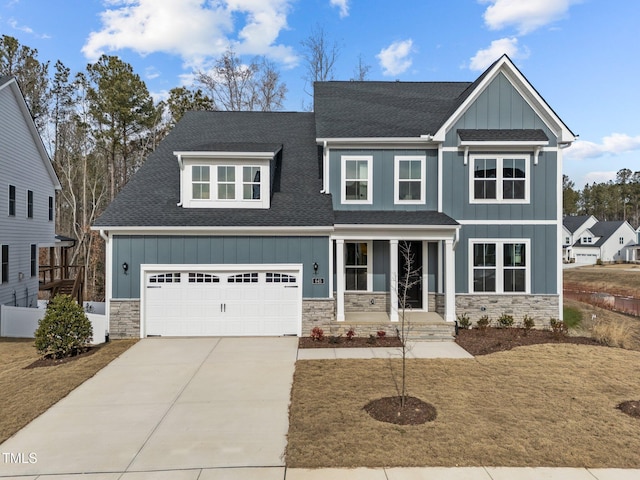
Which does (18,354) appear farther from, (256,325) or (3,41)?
(3,41)

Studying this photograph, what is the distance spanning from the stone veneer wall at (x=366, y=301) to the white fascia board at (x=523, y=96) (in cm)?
570

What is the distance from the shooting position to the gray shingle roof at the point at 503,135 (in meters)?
13.8

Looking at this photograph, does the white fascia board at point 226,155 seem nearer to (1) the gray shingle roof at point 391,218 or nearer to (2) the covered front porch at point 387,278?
(1) the gray shingle roof at point 391,218

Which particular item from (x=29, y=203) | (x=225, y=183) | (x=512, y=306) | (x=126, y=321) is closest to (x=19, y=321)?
(x=126, y=321)

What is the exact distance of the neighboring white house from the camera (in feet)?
203

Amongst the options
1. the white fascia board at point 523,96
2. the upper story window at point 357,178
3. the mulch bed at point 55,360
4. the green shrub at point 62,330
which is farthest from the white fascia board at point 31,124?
the white fascia board at point 523,96

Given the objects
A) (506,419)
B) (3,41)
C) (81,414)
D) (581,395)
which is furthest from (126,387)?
(3,41)

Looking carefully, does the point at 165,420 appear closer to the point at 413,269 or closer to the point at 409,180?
the point at 413,269

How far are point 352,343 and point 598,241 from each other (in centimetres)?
6523

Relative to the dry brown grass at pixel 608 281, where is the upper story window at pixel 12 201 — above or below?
above

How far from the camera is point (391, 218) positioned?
13.8 m

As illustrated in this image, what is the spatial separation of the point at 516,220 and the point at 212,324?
10.6 meters

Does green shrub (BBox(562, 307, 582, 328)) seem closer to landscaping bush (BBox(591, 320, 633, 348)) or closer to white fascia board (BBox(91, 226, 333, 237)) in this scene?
landscaping bush (BBox(591, 320, 633, 348))

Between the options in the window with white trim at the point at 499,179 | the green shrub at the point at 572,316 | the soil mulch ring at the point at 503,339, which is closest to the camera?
the soil mulch ring at the point at 503,339
